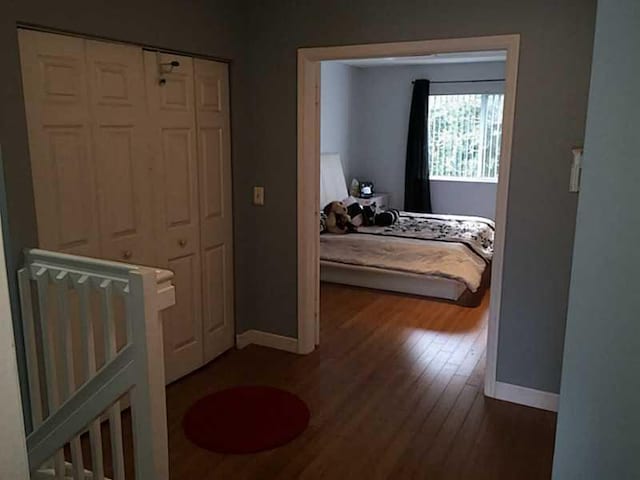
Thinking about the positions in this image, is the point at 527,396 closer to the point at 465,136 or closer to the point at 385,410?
the point at 385,410

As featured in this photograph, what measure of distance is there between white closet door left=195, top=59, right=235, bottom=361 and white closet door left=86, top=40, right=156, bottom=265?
462 millimetres

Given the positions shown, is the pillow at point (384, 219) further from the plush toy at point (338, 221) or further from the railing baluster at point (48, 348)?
the railing baluster at point (48, 348)

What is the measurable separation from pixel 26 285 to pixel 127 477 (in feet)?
3.43

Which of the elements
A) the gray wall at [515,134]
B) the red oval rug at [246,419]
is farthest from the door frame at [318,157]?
the red oval rug at [246,419]

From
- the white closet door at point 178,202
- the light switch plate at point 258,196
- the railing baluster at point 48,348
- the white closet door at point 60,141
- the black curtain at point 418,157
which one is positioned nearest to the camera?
the railing baluster at point 48,348


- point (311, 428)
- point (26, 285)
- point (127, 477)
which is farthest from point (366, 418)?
point (26, 285)

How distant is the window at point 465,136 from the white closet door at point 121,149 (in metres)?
5.57

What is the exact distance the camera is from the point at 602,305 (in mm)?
1328

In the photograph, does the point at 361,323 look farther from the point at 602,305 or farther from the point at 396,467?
the point at 602,305

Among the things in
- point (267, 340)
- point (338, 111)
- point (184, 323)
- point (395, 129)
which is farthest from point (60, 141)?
point (395, 129)

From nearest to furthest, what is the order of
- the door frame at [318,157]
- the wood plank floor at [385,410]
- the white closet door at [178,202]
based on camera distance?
the wood plank floor at [385,410] → the door frame at [318,157] → the white closet door at [178,202]

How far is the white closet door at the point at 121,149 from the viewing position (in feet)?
8.91

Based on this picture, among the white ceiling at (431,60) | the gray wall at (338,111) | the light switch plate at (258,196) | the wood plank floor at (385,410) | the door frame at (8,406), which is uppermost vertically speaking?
the white ceiling at (431,60)

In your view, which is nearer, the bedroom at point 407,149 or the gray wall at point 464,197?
the bedroom at point 407,149
